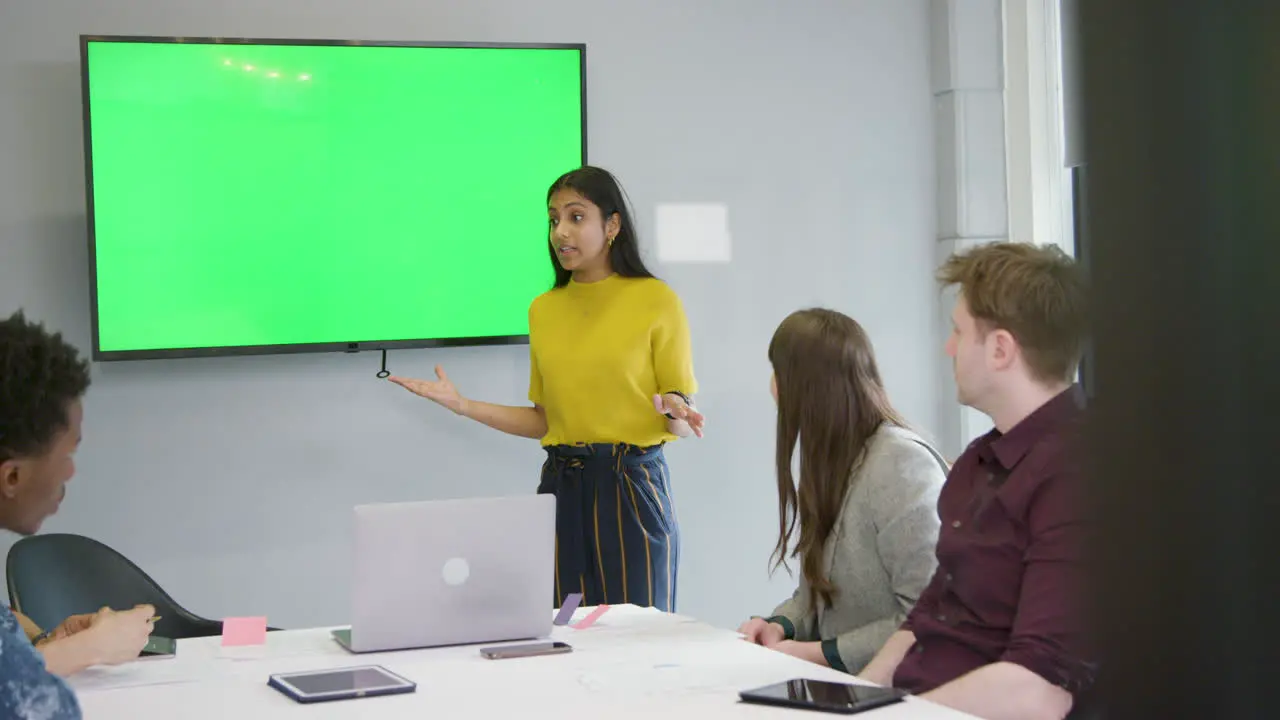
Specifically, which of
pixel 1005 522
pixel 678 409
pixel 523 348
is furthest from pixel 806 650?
pixel 523 348

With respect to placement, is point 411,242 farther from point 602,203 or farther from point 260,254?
point 602,203

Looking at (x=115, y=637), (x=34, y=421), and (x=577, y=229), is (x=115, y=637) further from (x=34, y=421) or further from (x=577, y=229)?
(x=577, y=229)

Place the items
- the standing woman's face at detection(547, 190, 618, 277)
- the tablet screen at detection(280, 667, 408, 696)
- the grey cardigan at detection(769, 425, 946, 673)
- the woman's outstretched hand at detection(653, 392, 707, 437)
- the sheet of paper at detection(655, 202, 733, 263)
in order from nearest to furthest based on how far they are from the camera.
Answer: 1. the tablet screen at detection(280, 667, 408, 696)
2. the grey cardigan at detection(769, 425, 946, 673)
3. the woman's outstretched hand at detection(653, 392, 707, 437)
4. the standing woman's face at detection(547, 190, 618, 277)
5. the sheet of paper at detection(655, 202, 733, 263)

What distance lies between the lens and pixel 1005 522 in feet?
5.94

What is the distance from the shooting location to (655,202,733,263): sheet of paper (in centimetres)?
424

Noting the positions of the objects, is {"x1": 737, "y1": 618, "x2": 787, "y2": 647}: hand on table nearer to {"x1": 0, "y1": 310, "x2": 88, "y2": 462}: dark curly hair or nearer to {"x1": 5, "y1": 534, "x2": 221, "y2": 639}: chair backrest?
{"x1": 0, "y1": 310, "x2": 88, "y2": 462}: dark curly hair

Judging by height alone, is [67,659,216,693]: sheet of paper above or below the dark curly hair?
below

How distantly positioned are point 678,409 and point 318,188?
134 cm

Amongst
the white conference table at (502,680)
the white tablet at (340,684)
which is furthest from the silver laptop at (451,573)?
the white tablet at (340,684)

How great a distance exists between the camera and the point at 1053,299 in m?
1.81

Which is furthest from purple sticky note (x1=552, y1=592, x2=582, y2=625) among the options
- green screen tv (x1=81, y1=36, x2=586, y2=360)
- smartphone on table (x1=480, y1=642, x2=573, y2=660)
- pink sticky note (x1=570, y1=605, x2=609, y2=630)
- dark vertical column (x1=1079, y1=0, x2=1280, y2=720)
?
dark vertical column (x1=1079, y1=0, x2=1280, y2=720)

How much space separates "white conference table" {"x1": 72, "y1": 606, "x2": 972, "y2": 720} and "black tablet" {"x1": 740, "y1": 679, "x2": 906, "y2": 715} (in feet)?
0.05

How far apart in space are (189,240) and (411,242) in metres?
0.62

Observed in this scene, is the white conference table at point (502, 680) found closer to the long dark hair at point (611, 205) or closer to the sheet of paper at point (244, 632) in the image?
the sheet of paper at point (244, 632)
